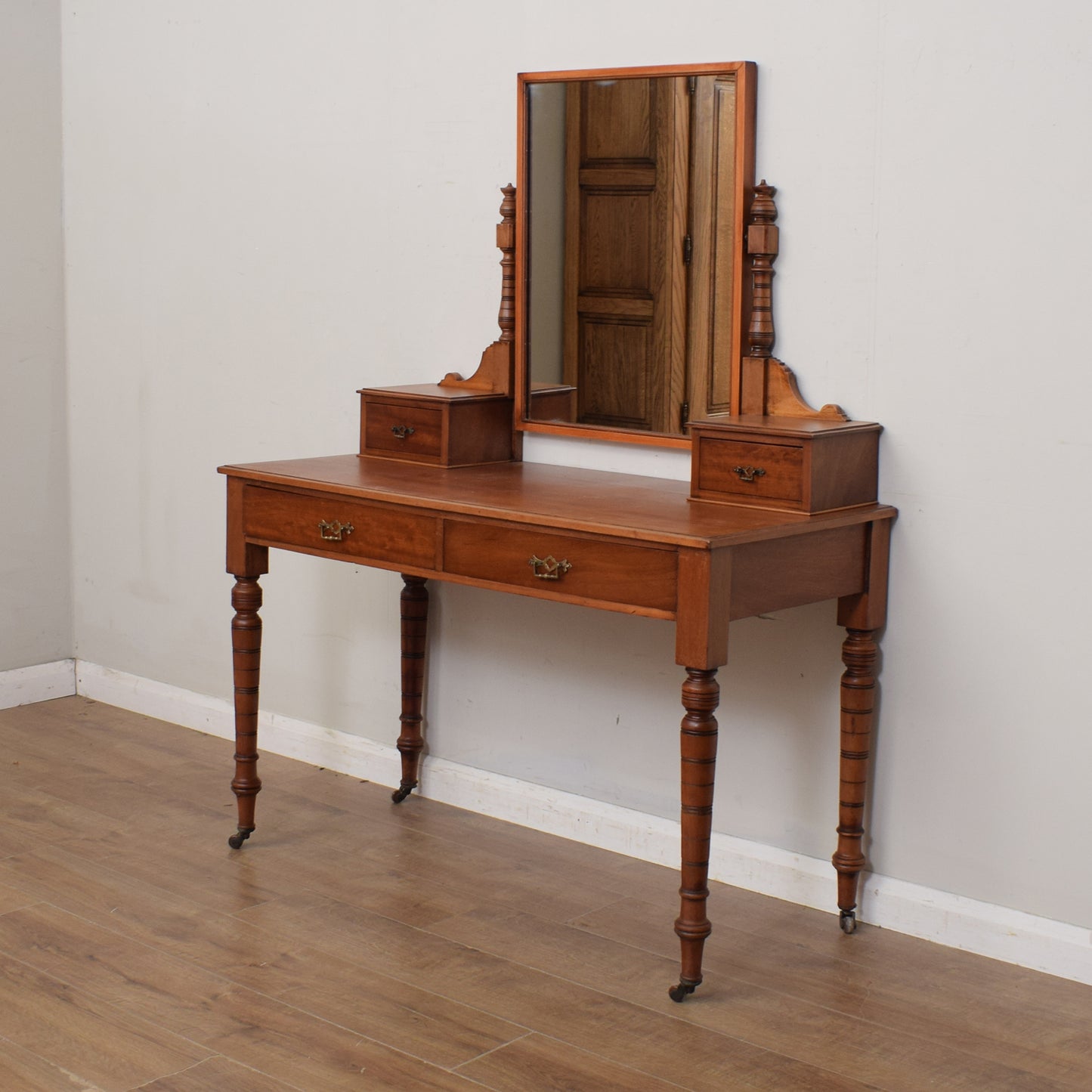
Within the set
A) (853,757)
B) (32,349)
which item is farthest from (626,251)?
(32,349)

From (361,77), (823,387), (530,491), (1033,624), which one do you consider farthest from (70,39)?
(1033,624)

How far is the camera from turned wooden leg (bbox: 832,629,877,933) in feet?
9.82

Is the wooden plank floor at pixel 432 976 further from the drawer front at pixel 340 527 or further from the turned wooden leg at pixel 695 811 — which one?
the drawer front at pixel 340 527

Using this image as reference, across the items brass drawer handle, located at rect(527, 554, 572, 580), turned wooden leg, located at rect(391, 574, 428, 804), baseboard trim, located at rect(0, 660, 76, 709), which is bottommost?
baseboard trim, located at rect(0, 660, 76, 709)

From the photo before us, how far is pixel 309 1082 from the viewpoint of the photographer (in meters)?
2.45

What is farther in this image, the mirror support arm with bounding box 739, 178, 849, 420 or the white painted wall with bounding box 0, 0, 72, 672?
the white painted wall with bounding box 0, 0, 72, 672

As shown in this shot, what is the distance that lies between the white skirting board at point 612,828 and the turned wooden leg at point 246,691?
0.20m

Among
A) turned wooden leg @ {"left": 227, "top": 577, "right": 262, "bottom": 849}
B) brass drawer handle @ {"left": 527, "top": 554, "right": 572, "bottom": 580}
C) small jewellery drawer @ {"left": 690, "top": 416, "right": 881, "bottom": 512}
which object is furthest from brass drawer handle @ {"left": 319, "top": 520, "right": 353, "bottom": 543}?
small jewellery drawer @ {"left": 690, "top": 416, "right": 881, "bottom": 512}

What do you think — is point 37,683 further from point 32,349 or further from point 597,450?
point 597,450

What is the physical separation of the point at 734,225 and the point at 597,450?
613mm

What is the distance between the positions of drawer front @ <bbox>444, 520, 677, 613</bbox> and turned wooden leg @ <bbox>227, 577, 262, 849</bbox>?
2.05 feet

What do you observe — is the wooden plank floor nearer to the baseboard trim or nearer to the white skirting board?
the white skirting board

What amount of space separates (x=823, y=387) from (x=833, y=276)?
22cm

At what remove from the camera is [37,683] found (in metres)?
4.68
